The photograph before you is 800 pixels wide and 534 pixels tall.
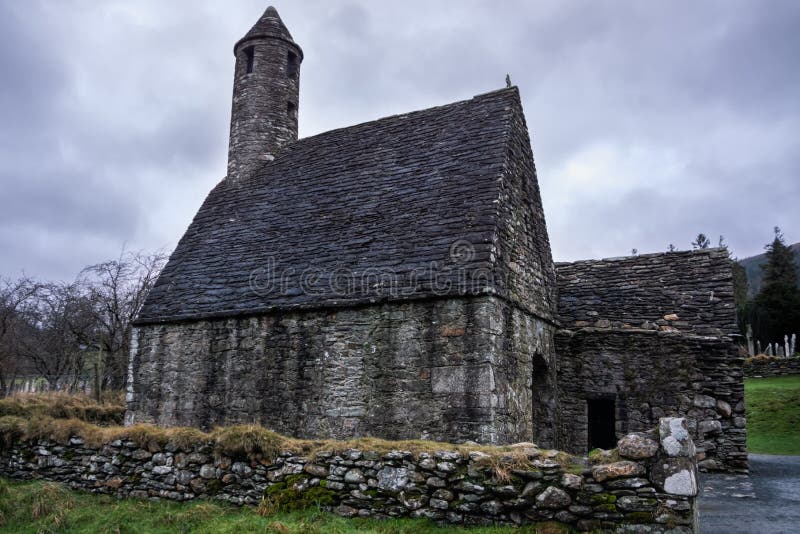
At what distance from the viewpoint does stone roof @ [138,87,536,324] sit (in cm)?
1019

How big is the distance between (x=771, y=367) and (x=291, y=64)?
23.9m

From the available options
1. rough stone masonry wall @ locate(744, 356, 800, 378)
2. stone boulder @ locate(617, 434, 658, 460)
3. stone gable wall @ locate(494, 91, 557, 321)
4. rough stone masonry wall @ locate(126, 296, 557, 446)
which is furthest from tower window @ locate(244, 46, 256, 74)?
rough stone masonry wall @ locate(744, 356, 800, 378)

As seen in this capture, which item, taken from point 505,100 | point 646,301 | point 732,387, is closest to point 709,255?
point 646,301

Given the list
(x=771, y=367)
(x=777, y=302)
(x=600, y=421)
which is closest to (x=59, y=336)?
(x=600, y=421)

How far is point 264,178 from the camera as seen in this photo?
15.8 metres

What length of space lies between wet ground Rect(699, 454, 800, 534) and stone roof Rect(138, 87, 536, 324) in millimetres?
4317

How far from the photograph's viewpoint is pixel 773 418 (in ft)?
61.9

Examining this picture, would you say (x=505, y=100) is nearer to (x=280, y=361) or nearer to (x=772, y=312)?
(x=280, y=361)

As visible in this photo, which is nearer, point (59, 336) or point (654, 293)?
point (654, 293)

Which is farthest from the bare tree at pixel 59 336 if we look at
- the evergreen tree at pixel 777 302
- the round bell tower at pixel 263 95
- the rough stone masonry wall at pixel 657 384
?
the evergreen tree at pixel 777 302

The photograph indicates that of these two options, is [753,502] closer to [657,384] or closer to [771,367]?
[657,384]

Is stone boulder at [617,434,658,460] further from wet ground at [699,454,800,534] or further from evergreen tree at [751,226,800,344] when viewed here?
evergreen tree at [751,226,800,344]

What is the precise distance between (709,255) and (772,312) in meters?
27.7

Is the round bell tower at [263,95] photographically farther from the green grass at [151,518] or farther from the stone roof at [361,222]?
the green grass at [151,518]
